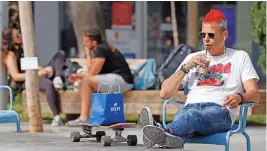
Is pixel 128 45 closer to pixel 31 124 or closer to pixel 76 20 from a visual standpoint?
pixel 76 20

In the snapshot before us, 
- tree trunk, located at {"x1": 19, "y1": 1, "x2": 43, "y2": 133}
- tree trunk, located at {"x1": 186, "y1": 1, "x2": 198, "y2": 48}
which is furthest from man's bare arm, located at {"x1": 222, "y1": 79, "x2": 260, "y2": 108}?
tree trunk, located at {"x1": 186, "y1": 1, "x2": 198, "y2": 48}

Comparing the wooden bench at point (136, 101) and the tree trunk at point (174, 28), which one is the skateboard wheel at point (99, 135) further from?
the tree trunk at point (174, 28)

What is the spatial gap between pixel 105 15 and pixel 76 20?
1.97 m

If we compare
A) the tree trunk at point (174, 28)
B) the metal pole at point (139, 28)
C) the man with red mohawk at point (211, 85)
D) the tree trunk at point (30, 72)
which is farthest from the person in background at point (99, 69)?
the tree trunk at point (174, 28)

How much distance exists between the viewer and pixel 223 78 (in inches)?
303

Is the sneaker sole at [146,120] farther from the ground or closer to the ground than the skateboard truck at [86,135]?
farther from the ground

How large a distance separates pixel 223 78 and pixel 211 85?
113 millimetres

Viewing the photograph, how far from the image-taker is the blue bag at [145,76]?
43.9 ft

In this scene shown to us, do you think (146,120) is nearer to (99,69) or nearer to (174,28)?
(99,69)

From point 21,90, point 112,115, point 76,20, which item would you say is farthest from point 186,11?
point 112,115

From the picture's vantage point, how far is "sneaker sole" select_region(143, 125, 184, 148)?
282 inches

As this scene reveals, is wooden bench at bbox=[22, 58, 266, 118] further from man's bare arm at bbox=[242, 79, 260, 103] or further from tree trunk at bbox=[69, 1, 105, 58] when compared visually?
man's bare arm at bbox=[242, 79, 260, 103]

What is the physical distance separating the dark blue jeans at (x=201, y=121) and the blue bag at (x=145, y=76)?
18.6 feet

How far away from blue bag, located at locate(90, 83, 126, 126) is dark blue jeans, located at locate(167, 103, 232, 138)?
2.46 ft
